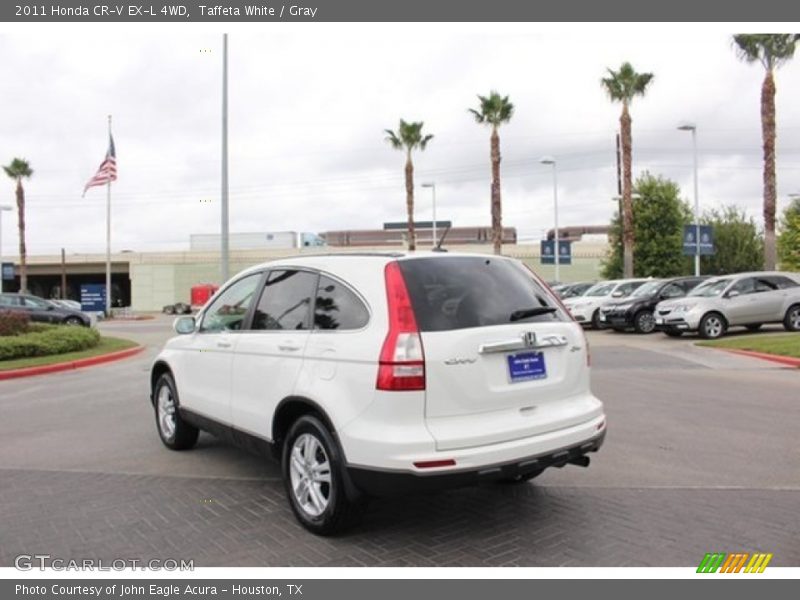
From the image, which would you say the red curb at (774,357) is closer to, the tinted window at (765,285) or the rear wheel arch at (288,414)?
the tinted window at (765,285)

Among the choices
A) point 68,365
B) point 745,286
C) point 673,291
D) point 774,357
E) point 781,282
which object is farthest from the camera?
point 673,291

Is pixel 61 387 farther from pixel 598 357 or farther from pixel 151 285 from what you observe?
pixel 151 285

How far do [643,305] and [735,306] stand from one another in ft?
9.83

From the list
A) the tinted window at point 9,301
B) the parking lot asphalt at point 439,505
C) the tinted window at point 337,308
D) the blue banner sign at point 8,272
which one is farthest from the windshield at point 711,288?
the blue banner sign at point 8,272

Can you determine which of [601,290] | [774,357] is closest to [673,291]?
[601,290]

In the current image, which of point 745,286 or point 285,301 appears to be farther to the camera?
point 745,286

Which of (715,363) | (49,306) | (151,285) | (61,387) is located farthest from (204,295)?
(715,363)

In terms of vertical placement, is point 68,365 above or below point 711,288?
below

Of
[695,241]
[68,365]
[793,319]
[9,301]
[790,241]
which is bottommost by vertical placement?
[68,365]

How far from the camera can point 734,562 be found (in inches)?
147

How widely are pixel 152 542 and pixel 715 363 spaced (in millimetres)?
11860

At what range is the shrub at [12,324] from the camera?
53.6ft

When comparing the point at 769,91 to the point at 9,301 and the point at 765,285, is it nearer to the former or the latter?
the point at 765,285

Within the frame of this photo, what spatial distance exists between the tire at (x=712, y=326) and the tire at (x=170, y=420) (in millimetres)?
14444
